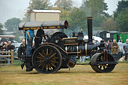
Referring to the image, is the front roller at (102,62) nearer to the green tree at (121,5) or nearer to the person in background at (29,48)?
the person in background at (29,48)

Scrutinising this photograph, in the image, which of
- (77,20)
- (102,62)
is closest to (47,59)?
(102,62)

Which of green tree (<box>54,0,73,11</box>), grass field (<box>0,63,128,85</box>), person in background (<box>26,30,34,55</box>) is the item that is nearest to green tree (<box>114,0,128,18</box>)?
green tree (<box>54,0,73,11</box>)

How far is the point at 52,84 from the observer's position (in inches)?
413

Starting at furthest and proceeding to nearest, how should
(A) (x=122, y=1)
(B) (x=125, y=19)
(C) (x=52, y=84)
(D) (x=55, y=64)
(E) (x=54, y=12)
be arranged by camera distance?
(A) (x=122, y=1)
(B) (x=125, y=19)
(E) (x=54, y=12)
(D) (x=55, y=64)
(C) (x=52, y=84)

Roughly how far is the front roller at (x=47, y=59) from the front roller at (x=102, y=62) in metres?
1.24

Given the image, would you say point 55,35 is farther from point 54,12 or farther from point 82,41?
point 54,12

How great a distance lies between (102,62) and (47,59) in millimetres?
2024

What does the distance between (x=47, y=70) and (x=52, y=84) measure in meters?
4.47

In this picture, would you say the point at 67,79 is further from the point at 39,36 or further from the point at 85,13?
the point at 85,13

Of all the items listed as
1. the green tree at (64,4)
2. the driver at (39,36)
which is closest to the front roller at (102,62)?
the driver at (39,36)

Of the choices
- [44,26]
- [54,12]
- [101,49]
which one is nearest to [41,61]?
[44,26]

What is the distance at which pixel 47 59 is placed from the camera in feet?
48.5

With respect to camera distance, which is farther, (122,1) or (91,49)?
(122,1)

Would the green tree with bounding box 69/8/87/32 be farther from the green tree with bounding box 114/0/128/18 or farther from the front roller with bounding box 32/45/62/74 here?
the front roller with bounding box 32/45/62/74
